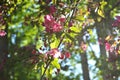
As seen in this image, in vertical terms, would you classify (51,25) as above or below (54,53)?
above

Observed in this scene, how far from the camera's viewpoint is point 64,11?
11.2 ft

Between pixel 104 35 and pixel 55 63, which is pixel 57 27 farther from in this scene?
pixel 104 35

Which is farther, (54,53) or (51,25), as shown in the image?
(51,25)

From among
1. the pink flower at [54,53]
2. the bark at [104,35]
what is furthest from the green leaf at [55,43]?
the bark at [104,35]

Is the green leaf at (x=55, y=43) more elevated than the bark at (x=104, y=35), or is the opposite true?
the green leaf at (x=55, y=43)

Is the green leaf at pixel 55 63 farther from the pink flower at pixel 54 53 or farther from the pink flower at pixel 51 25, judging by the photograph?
the pink flower at pixel 51 25

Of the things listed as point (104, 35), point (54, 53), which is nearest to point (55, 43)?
point (54, 53)

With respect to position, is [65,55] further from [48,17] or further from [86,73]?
[86,73]

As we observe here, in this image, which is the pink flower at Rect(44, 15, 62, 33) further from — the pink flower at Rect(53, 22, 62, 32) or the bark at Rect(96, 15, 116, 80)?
the bark at Rect(96, 15, 116, 80)

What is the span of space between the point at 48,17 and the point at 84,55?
8462 millimetres

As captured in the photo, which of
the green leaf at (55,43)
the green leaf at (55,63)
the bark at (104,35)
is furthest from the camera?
the bark at (104,35)

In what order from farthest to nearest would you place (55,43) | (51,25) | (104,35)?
(104,35) < (51,25) < (55,43)

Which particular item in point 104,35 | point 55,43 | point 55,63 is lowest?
point 104,35

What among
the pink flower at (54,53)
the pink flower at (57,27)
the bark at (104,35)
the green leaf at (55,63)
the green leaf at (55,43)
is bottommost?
the bark at (104,35)
